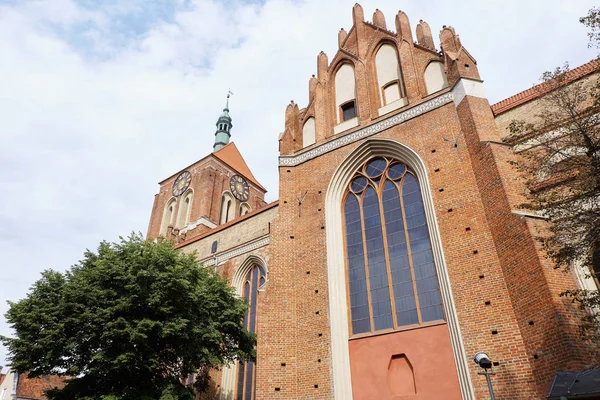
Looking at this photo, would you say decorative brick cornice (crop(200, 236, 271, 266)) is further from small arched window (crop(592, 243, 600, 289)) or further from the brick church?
small arched window (crop(592, 243, 600, 289))

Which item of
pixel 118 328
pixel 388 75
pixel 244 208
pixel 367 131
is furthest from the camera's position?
pixel 244 208

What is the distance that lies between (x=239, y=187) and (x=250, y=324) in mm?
21271

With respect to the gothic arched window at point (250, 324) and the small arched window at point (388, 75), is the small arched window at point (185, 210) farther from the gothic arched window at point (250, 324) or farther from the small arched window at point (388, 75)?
the small arched window at point (388, 75)

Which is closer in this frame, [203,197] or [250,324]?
[250,324]

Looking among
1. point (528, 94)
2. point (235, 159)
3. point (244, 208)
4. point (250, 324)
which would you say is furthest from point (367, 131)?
point (235, 159)

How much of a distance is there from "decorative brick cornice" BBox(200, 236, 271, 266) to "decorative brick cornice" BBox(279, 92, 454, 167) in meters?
4.22

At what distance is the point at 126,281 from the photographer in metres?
13.1

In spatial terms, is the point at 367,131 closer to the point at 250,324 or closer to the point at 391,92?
the point at 391,92

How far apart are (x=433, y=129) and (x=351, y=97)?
4402 millimetres

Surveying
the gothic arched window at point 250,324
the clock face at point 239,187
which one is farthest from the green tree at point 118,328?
the clock face at point 239,187

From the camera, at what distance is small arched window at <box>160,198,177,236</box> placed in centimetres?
3466

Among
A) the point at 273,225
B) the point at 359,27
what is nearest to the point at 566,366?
the point at 273,225

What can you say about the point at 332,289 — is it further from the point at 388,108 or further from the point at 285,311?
the point at 388,108

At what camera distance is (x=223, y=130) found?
48.8 meters
